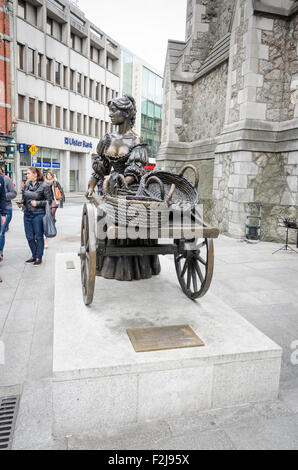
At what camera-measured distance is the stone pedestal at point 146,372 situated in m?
2.39

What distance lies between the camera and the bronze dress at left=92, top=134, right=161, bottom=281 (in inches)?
166

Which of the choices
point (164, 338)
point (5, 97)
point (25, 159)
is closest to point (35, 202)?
point (164, 338)

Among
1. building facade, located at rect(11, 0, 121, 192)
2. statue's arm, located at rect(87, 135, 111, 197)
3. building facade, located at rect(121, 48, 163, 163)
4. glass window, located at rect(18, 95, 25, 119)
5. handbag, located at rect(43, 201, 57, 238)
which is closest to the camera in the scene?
statue's arm, located at rect(87, 135, 111, 197)

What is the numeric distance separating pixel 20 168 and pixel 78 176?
854 centimetres

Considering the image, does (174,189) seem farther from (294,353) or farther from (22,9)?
(22,9)

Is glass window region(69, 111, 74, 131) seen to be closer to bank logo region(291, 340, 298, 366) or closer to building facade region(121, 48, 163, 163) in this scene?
building facade region(121, 48, 163, 163)

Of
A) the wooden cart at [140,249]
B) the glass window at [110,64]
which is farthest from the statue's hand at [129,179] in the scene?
the glass window at [110,64]

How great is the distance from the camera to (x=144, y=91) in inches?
1876

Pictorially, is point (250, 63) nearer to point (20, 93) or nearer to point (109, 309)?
point (109, 309)

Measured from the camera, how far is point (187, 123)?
13.8 metres

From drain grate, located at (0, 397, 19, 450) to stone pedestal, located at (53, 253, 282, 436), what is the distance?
12.0 inches

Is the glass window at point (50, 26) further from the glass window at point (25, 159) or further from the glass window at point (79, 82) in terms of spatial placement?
the glass window at point (25, 159)

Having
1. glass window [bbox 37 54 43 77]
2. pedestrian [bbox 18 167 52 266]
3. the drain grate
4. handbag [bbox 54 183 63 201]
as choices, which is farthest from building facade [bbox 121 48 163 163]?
the drain grate

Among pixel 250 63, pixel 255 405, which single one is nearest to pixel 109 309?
pixel 255 405
